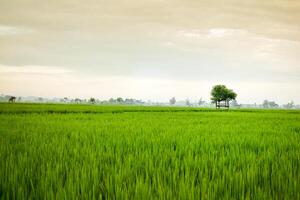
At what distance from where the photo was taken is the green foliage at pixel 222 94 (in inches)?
3223

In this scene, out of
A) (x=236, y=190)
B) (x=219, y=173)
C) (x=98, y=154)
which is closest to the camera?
(x=236, y=190)

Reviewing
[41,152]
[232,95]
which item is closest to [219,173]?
[41,152]

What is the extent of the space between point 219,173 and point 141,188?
3.31 feet

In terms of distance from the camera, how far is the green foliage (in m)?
81.9

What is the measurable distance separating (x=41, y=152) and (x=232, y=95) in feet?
272

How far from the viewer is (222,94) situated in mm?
81875

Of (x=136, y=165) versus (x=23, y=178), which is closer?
(x=23, y=178)

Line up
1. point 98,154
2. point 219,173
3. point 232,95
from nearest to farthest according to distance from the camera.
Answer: point 219,173, point 98,154, point 232,95

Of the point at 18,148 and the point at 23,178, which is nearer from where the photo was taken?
the point at 23,178

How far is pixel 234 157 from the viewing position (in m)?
3.29

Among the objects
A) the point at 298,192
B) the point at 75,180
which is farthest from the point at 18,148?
the point at 298,192

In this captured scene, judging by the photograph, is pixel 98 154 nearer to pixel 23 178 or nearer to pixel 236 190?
pixel 23 178

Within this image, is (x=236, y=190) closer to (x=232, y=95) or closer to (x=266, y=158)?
(x=266, y=158)

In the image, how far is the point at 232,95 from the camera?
82188mm
